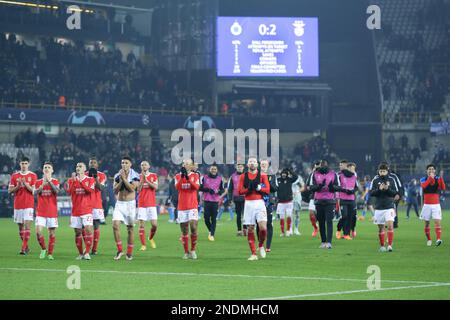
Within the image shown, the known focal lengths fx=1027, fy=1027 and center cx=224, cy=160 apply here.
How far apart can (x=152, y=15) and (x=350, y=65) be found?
14.3 m

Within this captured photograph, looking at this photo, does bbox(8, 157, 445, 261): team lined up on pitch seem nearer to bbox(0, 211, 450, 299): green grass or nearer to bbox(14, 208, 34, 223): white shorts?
bbox(14, 208, 34, 223): white shorts

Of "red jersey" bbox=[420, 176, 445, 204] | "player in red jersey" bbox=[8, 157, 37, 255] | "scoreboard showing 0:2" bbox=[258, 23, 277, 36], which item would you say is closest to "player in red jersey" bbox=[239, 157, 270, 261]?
"player in red jersey" bbox=[8, 157, 37, 255]

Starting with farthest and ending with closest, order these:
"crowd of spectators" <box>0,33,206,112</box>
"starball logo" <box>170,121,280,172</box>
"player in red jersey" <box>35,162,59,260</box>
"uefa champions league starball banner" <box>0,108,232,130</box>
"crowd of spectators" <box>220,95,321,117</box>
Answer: "crowd of spectators" <box>220,95,321,117</box> → "starball logo" <box>170,121,280,172</box> → "crowd of spectators" <box>0,33,206,112</box> → "uefa champions league starball banner" <box>0,108,232,130</box> → "player in red jersey" <box>35,162,59,260</box>

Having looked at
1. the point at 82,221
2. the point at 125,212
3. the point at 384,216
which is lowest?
the point at 384,216

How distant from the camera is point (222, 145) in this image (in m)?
63.6

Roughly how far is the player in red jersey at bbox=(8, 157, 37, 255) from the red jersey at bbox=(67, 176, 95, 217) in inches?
79.7

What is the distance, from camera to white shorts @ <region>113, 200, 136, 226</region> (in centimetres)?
2366

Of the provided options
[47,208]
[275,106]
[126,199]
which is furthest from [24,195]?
[275,106]

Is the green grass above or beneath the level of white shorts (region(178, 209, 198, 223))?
beneath

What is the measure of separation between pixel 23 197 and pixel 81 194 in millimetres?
3032

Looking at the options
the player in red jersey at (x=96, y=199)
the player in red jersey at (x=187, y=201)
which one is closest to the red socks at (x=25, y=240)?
the player in red jersey at (x=96, y=199)

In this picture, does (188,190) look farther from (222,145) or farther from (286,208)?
(222,145)
